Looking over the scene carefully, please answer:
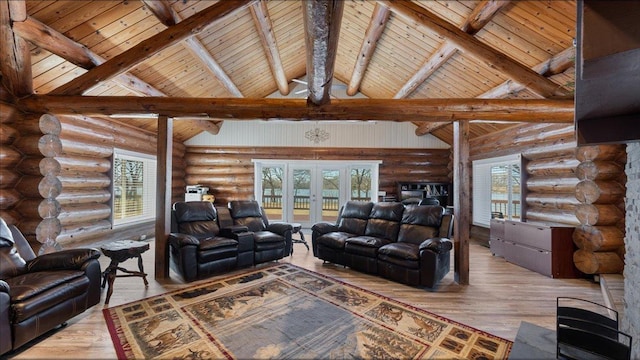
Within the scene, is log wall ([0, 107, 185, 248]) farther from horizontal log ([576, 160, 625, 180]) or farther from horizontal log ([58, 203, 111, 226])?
horizontal log ([576, 160, 625, 180])

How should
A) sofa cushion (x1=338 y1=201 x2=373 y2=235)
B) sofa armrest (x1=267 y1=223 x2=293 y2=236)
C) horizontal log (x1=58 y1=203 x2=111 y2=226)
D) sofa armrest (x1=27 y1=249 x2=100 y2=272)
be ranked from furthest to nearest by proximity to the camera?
sofa armrest (x1=267 y1=223 x2=293 y2=236) < sofa cushion (x1=338 y1=201 x2=373 y2=235) < horizontal log (x1=58 y1=203 x2=111 y2=226) < sofa armrest (x1=27 y1=249 x2=100 y2=272)

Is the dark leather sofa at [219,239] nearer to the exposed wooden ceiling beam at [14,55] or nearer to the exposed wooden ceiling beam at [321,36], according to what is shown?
the exposed wooden ceiling beam at [14,55]

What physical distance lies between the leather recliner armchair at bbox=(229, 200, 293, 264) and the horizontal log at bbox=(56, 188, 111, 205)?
109 inches

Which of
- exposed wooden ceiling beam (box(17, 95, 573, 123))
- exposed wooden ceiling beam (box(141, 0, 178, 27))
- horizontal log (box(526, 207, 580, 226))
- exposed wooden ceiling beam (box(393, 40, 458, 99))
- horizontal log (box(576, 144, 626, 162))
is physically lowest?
horizontal log (box(526, 207, 580, 226))

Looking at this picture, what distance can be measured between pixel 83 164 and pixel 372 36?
6038mm

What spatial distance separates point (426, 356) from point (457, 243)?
2.21 metres

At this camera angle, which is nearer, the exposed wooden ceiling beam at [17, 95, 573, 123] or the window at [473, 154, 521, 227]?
the exposed wooden ceiling beam at [17, 95, 573, 123]

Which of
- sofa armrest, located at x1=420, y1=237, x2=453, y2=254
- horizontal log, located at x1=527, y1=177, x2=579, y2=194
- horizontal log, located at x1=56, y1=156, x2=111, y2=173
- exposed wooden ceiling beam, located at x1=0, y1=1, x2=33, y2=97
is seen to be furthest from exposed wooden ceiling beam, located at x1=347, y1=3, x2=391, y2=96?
horizontal log, located at x1=56, y1=156, x2=111, y2=173

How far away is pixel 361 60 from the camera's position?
18.8 feet

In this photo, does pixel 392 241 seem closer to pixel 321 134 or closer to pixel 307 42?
pixel 307 42

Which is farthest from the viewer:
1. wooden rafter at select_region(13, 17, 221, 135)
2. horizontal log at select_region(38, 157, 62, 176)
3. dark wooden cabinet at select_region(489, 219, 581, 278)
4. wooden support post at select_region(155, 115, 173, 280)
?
dark wooden cabinet at select_region(489, 219, 581, 278)

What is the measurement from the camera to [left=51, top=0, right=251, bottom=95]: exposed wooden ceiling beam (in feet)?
12.0

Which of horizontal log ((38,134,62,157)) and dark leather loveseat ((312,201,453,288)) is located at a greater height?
horizontal log ((38,134,62,157))

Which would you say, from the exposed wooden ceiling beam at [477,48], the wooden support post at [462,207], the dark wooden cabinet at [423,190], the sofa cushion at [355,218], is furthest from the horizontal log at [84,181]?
the dark wooden cabinet at [423,190]
